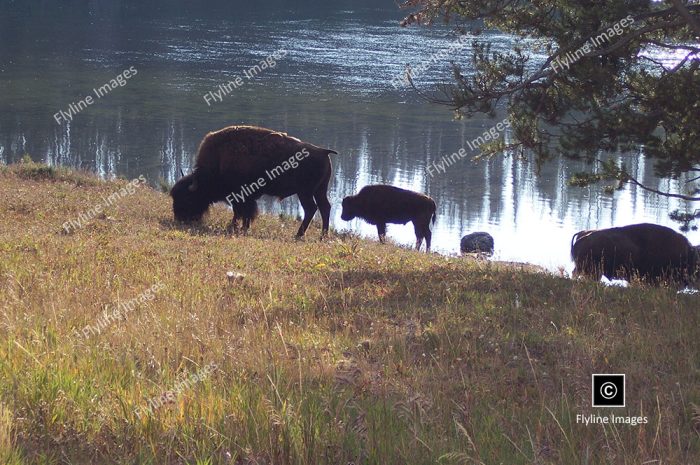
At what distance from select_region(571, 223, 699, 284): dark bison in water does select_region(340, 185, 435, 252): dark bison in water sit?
593cm

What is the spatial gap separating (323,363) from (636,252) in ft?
30.9

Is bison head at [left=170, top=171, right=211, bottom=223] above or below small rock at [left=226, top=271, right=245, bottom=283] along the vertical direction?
below

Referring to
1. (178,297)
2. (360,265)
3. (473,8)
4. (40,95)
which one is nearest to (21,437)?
(178,297)

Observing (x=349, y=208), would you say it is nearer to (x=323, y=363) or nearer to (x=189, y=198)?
(x=189, y=198)

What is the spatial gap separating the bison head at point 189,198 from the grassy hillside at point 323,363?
669 centimetres

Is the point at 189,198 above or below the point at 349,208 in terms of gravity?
Answer: above

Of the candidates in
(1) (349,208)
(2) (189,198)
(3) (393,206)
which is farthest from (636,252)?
(2) (189,198)

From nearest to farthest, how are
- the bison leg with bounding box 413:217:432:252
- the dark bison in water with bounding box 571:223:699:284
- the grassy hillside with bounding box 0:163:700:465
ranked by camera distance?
the grassy hillside with bounding box 0:163:700:465 → the dark bison in water with bounding box 571:223:699:284 → the bison leg with bounding box 413:217:432:252

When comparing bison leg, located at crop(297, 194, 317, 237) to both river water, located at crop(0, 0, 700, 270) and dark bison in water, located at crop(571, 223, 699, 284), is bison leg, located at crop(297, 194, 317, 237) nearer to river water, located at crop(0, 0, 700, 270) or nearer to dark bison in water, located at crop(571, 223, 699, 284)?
river water, located at crop(0, 0, 700, 270)

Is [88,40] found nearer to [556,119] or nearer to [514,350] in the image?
[556,119]

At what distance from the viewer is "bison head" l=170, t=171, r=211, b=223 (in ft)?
57.4

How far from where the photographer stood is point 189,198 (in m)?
17.6

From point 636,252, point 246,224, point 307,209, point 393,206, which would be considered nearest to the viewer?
point 636,252

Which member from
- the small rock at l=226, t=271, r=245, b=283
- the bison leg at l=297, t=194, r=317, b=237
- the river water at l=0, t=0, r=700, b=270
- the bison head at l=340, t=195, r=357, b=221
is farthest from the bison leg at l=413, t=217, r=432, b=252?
the small rock at l=226, t=271, r=245, b=283
